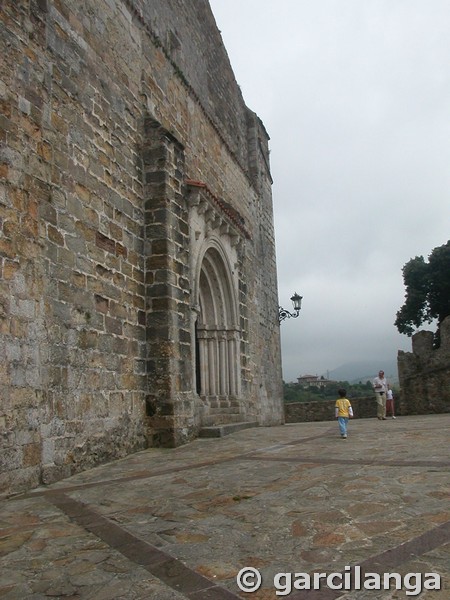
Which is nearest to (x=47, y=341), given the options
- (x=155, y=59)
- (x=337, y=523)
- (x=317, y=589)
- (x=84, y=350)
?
(x=84, y=350)

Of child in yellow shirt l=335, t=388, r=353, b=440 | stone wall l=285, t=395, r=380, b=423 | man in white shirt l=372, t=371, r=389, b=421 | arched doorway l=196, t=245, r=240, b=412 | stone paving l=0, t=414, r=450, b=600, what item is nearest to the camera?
stone paving l=0, t=414, r=450, b=600

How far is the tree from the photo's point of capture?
29.5m

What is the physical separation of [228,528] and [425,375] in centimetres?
1817

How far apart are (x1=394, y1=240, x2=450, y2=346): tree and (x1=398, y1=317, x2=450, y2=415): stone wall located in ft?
23.3

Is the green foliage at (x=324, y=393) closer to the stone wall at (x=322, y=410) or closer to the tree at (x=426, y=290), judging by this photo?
the tree at (x=426, y=290)

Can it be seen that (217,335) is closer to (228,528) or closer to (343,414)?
(343,414)

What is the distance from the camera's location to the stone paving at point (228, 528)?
2.50 meters

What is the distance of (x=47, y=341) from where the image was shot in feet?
17.3

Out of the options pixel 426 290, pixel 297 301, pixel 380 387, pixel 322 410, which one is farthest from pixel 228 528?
pixel 426 290

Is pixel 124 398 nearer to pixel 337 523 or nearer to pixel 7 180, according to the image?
pixel 7 180

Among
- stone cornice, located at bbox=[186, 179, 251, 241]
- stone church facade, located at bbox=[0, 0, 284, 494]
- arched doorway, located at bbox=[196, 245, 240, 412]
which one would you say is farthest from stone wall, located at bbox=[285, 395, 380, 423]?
stone cornice, located at bbox=[186, 179, 251, 241]

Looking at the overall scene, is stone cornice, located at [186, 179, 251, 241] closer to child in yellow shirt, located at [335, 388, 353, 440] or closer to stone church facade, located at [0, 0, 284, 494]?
stone church facade, located at [0, 0, 284, 494]

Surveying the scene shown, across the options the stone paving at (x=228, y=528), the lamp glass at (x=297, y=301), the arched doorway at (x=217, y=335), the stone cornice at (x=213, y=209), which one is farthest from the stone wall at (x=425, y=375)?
the stone paving at (x=228, y=528)

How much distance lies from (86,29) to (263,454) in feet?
19.0
